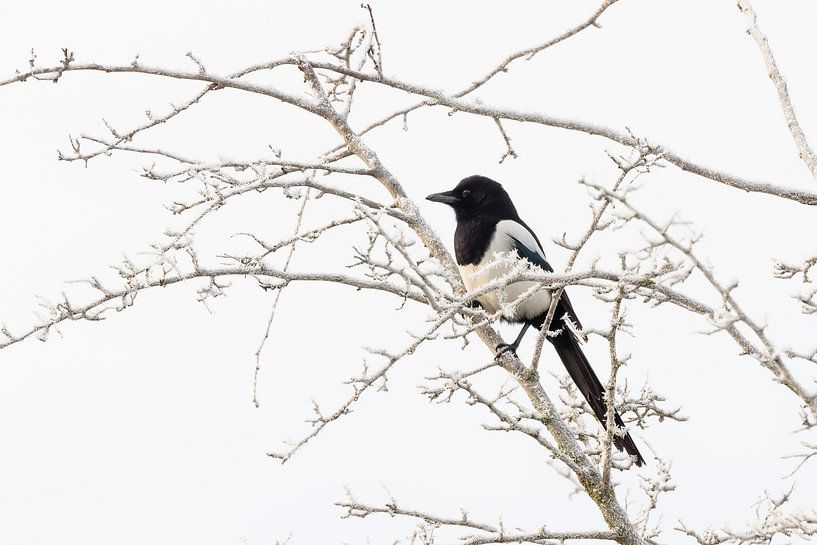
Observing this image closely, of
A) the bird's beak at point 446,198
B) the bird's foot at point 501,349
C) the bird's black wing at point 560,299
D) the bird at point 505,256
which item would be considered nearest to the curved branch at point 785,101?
the bird's foot at point 501,349

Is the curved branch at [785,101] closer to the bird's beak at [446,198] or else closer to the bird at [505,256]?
the bird at [505,256]

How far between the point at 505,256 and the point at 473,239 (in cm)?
40

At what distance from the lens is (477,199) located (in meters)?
6.01

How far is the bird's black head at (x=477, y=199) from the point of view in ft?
19.6

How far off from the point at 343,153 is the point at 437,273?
138cm

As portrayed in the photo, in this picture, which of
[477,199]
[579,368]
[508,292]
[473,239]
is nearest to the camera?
[579,368]

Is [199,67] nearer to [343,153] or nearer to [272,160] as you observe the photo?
[272,160]

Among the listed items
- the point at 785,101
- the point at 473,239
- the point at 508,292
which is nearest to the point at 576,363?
the point at 508,292

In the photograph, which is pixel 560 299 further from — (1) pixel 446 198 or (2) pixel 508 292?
(1) pixel 446 198

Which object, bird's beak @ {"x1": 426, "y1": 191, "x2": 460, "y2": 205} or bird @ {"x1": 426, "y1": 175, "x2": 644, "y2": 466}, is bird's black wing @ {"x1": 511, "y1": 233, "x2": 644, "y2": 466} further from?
bird's beak @ {"x1": 426, "y1": 191, "x2": 460, "y2": 205}

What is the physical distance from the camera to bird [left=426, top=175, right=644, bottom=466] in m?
5.34

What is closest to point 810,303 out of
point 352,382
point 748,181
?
point 748,181

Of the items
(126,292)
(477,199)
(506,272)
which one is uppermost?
(477,199)

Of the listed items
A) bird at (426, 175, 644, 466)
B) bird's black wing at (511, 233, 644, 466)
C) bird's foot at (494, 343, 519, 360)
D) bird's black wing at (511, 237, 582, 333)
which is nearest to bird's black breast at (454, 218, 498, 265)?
bird at (426, 175, 644, 466)
